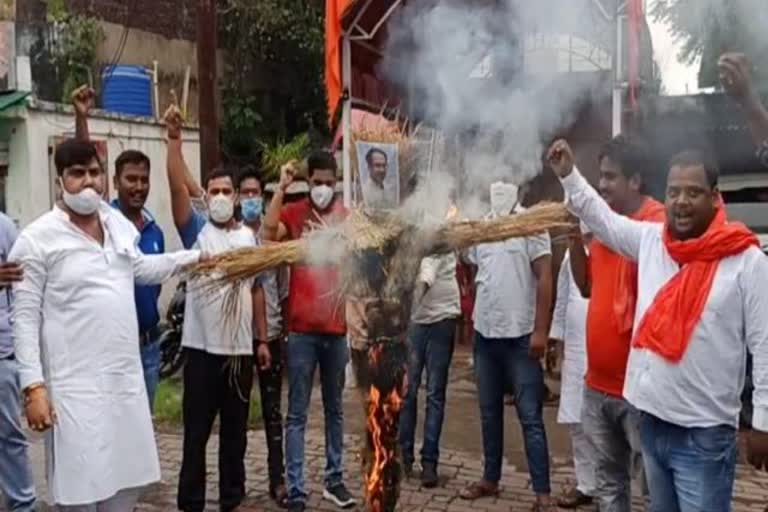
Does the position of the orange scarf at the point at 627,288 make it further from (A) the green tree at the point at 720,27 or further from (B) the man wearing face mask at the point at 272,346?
(B) the man wearing face mask at the point at 272,346

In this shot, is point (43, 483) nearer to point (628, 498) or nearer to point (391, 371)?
point (391, 371)

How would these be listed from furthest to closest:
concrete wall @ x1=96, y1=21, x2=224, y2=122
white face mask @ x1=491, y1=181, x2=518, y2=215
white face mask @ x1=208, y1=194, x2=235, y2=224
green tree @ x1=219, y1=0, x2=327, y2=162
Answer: green tree @ x1=219, y1=0, x2=327, y2=162, concrete wall @ x1=96, y1=21, x2=224, y2=122, white face mask @ x1=208, y1=194, x2=235, y2=224, white face mask @ x1=491, y1=181, x2=518, y2=215

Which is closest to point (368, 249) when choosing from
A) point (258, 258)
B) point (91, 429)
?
point (258, 258)

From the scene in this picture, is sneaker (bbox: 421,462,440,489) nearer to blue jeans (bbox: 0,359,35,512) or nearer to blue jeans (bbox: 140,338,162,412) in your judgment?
blue jeans (bbox: 140,338,162,412)

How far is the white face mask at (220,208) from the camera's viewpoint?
4.61 m

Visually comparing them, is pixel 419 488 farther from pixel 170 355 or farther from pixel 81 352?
pixel 170 355

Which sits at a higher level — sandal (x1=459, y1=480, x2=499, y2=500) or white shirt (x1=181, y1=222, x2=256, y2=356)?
white shirt (x1=181, y1=222, x2=256, y2=356)

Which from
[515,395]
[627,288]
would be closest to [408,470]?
[515,395]

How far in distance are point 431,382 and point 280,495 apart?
1.14 metres

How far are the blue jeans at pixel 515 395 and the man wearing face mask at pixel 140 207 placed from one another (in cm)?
182

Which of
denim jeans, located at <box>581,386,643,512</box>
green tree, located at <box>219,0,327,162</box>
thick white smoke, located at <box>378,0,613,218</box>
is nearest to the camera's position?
denim jeans, located at <box>581,386,643,512</box>

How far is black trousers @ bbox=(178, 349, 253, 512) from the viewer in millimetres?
4559

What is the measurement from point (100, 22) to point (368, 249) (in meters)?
10.0

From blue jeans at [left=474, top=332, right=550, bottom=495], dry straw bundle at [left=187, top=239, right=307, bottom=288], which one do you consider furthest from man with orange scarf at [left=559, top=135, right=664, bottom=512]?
dry straw bundle at [left=187, top=239, right=307, bottom=288]
